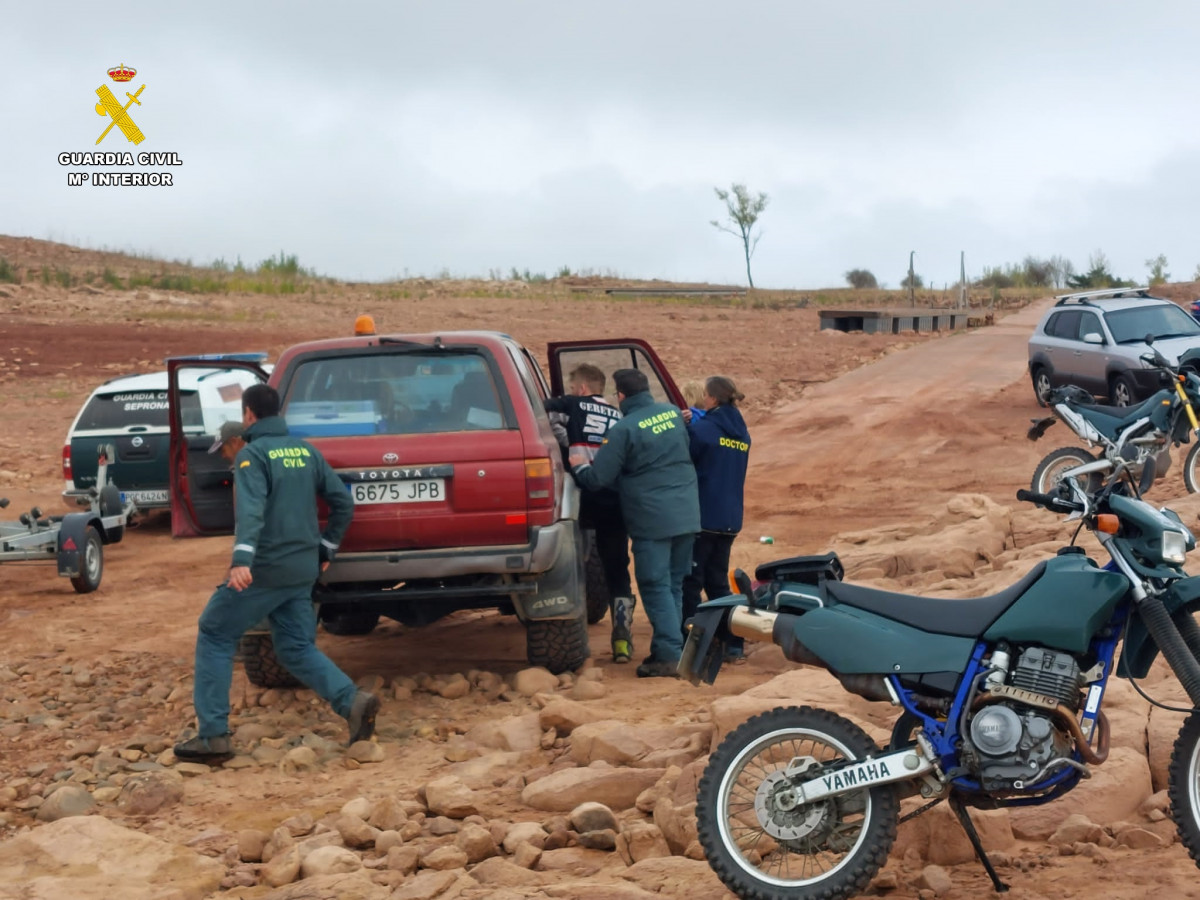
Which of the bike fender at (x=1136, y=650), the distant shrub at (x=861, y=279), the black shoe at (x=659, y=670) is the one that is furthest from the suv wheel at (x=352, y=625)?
the distant shrub at (x=861, y=279)

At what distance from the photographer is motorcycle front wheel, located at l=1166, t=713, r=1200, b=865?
4270 mm

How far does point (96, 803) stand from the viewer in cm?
615

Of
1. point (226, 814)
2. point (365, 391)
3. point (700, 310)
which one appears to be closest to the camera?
point (226, 814)

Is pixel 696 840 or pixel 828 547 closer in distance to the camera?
pixel 696 840

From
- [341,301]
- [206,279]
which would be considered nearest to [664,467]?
[341,301]

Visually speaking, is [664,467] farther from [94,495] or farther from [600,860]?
[94,495]

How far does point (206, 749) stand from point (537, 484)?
6.76ft

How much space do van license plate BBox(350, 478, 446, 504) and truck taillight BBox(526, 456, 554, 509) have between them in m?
0.44

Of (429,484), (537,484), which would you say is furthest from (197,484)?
(537,484)

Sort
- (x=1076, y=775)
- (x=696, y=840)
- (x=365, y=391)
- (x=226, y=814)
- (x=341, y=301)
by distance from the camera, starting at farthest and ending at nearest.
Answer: (x=341, y=301) < (x=365, y=391) < (x=226, y=814) < (x=696, y=840) < (x=1076, y=775)

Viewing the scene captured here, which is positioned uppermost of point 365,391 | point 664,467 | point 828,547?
point 365,391

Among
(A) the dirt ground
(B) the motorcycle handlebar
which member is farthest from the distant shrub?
(B) the motorcycle handlebar

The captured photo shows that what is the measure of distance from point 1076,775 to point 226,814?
350 centimetres

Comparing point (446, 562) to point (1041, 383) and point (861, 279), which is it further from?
point (861, 279)
